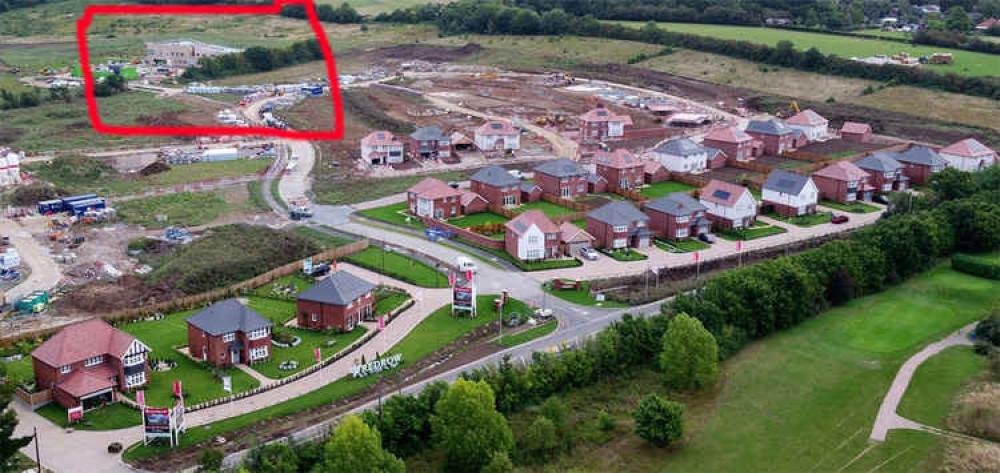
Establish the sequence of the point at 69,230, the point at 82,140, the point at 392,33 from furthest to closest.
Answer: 1. the point at 392,33
2. the point at 82,140
3. the point at 69,230

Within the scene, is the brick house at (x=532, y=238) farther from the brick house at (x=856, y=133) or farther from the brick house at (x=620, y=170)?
the brick house at (x=856, y=133)

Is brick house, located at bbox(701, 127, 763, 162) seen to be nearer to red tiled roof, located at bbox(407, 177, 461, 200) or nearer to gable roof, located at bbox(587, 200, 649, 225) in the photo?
gable roof, located at bbox(587, 200, 649, 225)

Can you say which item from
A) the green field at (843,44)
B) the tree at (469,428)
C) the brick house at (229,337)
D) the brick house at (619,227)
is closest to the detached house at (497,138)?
the brick house at (619,227)

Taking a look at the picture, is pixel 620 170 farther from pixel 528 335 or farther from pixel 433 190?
pixel 528 335


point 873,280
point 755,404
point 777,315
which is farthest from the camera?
point 873,280

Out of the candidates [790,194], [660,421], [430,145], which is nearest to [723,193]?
[790,194]

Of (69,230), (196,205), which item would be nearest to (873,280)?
(196,205)

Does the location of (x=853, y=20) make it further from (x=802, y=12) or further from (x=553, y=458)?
(x=553, y=458)
